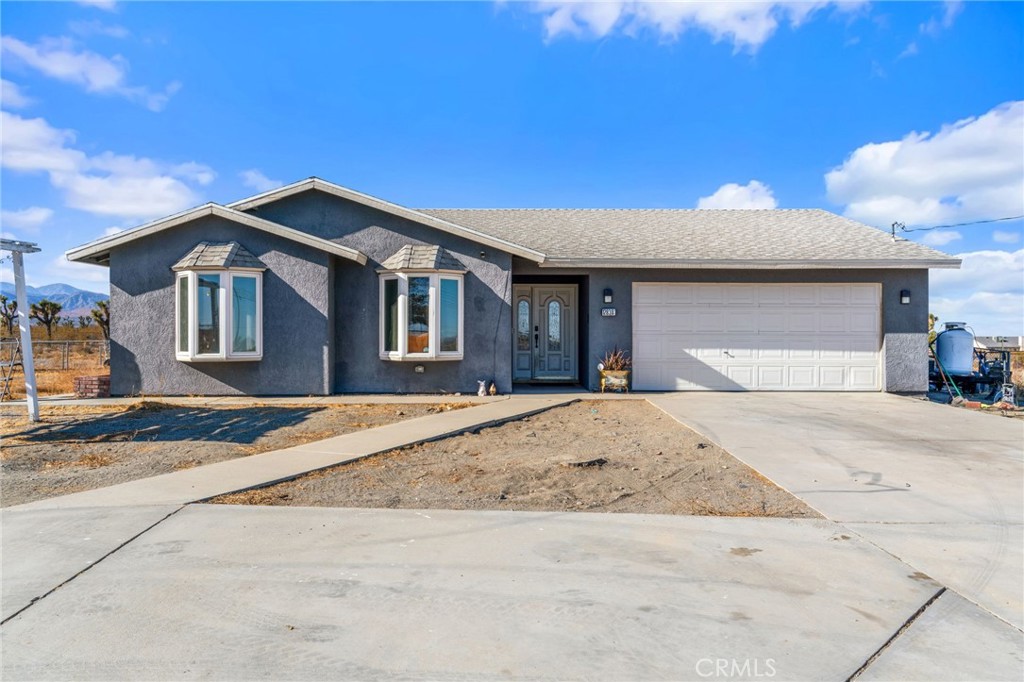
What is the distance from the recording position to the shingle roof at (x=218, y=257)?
10812mm

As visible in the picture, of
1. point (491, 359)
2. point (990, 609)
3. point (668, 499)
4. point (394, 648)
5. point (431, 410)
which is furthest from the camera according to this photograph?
point (491, 359)

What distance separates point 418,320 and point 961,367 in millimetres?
12709

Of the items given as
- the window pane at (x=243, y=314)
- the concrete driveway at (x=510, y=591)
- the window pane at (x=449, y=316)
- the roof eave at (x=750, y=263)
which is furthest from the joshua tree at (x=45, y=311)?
the concrete driveway at (x=510, y=591)

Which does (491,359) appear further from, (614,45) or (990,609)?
(990,609)

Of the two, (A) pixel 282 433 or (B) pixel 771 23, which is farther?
(B) pixel 771 23

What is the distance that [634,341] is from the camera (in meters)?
13.0

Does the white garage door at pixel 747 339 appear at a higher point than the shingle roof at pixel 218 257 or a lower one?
lower

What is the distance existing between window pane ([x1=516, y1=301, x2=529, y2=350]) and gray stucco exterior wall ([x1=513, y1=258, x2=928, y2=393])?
1737mm

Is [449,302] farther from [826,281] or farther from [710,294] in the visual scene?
[826,281]

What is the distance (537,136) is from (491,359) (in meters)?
8.35

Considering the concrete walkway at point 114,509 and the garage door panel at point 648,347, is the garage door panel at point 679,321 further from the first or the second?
the concrete walkway at point 114,509

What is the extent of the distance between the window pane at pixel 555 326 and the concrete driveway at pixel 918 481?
4520 mm

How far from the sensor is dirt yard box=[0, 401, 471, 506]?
5816mm

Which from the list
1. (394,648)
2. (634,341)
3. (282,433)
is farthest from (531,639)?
(634,341)
